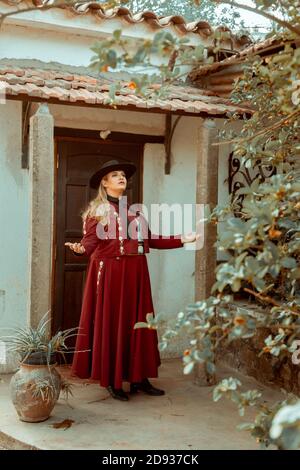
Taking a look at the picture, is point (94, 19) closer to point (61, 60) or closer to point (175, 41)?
point (61, 60)

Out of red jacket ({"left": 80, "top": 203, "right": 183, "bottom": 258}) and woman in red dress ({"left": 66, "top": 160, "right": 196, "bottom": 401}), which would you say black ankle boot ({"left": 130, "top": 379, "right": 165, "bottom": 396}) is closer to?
woman in red dress ({"left": 66, "top": 160, "right": 196, "bottom": 401})

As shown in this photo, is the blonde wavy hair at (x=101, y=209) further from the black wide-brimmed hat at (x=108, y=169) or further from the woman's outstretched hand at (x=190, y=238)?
the woman's outstretched hand at (x=190, y=238)

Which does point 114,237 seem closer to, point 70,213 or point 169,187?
point 70,213

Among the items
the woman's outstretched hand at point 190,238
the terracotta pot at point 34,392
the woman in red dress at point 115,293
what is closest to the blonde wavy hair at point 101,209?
the woman in red dress at point 115,293

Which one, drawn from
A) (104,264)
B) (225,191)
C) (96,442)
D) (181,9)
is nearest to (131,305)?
(104,264)

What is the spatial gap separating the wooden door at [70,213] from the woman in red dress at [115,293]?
109 cm

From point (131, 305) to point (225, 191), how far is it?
2.33 metres

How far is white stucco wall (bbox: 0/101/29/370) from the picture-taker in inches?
243

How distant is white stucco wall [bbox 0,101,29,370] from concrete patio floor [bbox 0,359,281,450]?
0.79 m

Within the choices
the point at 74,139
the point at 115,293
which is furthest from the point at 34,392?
the point at 74,139

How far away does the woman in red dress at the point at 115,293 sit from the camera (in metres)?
5.34

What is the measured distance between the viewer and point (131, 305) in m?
5.43

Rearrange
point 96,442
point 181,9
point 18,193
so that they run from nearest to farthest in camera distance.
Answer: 1. point 96,442
2. point 18,193
3. point 181,9
